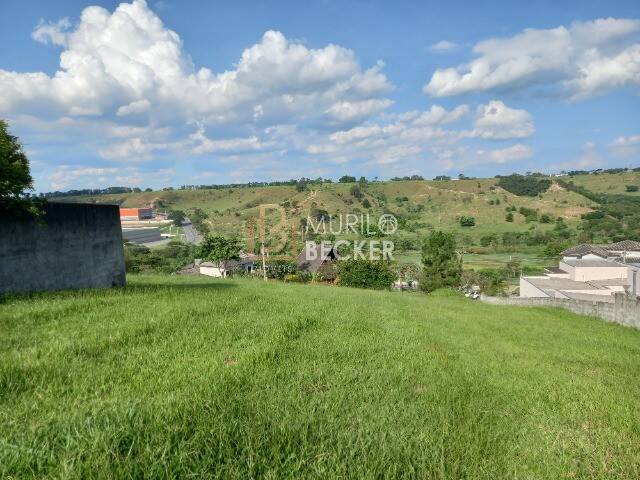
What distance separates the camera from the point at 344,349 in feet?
20.5

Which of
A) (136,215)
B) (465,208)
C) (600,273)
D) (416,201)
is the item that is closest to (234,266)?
(600,273)

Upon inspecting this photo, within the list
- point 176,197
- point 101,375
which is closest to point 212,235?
point 101,375

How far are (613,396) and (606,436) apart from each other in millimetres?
2269

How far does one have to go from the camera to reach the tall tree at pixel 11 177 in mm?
9289

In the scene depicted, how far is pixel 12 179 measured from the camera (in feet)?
30.9

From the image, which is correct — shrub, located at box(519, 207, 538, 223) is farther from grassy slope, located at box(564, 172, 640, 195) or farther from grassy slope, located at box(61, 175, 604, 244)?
grassy slope, located at box(564, 172, 640, 195)

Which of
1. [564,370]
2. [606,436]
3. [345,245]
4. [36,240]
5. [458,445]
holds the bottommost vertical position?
[345,245]

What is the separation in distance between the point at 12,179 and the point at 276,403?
941cm

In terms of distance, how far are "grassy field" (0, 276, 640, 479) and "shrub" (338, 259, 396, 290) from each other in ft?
128

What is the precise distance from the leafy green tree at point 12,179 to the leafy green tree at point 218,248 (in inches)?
1383

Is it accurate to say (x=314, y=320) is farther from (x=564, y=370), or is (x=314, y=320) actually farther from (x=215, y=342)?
(x=564, y=370)

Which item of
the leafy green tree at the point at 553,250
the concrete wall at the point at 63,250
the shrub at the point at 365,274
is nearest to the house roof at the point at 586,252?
the leafy green tree at the point at 553,250

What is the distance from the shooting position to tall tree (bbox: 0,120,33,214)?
9289 mm

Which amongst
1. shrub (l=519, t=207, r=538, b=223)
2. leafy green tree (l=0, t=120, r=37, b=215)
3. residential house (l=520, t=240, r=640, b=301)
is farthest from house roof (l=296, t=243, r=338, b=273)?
shrub (l=519, t=207, r=538, b=223)
